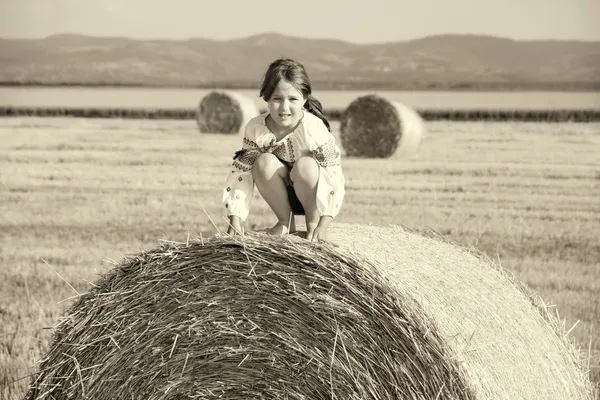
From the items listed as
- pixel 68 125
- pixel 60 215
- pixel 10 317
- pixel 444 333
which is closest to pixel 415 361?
pixel 444 333

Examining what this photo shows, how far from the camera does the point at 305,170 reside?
16.3 feet

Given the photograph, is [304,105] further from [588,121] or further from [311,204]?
[588,121]

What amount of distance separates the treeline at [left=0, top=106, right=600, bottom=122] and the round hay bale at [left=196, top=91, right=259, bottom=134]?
9754 mm

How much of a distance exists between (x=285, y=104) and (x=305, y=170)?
13.7 inches

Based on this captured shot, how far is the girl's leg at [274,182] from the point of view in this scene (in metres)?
5.07

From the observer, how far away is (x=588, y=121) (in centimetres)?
3494

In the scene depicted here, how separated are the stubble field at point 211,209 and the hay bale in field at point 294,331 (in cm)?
32

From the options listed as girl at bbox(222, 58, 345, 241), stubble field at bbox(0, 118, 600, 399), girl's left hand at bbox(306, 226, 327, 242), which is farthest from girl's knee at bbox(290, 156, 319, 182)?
stubble field at bbox(0, 118, 600, 399)

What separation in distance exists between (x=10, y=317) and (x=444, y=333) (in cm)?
443

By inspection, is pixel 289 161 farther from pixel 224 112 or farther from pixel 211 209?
pixel 224 112

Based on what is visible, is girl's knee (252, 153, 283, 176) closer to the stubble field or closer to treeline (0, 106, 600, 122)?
the stubble field

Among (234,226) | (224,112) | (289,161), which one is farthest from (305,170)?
(224,112)

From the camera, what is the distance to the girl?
4.97 meters

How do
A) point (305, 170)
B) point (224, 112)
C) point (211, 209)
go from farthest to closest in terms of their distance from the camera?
point (224, 112) → point (211, 209) → point (305, 170)
